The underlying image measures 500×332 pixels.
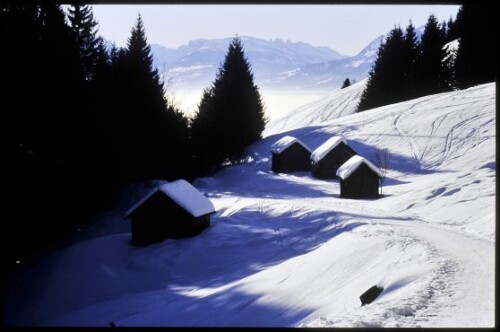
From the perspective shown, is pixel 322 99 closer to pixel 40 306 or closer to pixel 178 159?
pixel 178 159

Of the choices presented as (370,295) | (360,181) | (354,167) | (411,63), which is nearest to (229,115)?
(354,167)

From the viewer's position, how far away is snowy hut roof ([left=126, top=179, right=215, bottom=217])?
80.1 feet

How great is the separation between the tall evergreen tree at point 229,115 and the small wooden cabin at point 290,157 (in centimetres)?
666

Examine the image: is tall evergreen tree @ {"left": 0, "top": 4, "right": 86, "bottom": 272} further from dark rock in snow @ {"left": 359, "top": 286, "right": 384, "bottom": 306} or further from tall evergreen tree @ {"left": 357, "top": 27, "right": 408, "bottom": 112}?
tall evergreen tree @ {"left": 357, "top": 27, "right": 408, "bottom": 112}

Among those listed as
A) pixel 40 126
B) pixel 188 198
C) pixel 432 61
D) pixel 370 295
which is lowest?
pixel 188 198

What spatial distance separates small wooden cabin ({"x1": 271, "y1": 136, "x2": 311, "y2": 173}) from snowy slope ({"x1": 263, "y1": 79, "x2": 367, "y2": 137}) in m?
38.1

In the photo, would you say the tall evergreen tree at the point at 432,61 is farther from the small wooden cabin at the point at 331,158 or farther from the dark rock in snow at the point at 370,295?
the dark rock in snow at the point at 370,295

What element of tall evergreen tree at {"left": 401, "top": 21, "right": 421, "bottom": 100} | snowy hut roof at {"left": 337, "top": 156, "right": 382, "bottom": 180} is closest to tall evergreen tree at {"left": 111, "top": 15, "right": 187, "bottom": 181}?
snowy hut roof at {"left": 337, "top": 156, "right": 382, "bottom": 180}

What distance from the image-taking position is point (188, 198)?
990 inches

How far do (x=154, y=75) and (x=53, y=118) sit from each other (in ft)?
81.0

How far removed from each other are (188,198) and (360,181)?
14.8 meters

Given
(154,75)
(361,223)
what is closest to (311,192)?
(361,223)

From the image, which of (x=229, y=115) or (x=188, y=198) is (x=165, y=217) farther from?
(x=229, y=115)

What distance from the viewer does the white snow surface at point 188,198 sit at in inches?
960
